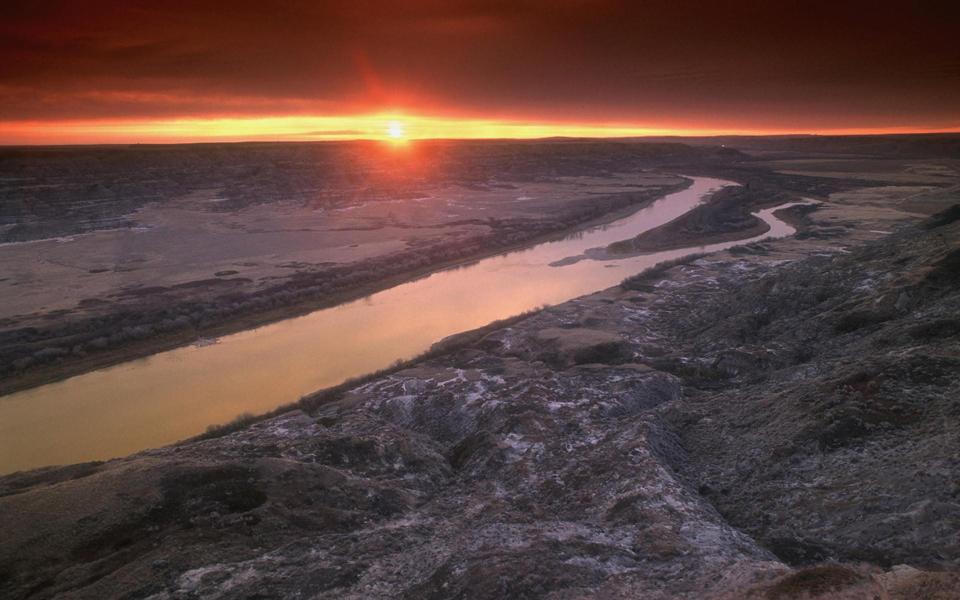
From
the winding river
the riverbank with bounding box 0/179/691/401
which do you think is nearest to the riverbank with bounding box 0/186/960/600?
Answer: the winding river

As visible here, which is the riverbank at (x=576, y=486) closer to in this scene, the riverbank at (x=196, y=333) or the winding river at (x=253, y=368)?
the winding river at (x=253, y=368)

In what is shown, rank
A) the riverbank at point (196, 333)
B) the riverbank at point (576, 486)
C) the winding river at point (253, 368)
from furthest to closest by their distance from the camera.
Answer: the riverbank at point (196, 333)
the winding river at point (253, 368)
the riverbank at point (576, 486)

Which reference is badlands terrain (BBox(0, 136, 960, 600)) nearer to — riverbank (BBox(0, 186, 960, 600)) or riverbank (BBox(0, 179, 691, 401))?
riverbank (BBox(0, 186, 960, 600))

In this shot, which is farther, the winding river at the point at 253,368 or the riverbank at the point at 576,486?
the winding river at the point at 253,368

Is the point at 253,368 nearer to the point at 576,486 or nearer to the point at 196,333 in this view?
the point at 196,333

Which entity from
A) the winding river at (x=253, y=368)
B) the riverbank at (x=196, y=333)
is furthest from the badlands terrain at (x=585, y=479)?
the riverbank at (x=196, y=333)

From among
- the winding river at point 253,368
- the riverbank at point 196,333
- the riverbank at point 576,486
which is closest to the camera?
the riverbank at point 576,486

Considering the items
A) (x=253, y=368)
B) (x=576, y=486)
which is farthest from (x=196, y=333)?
(x=576, y=486)
